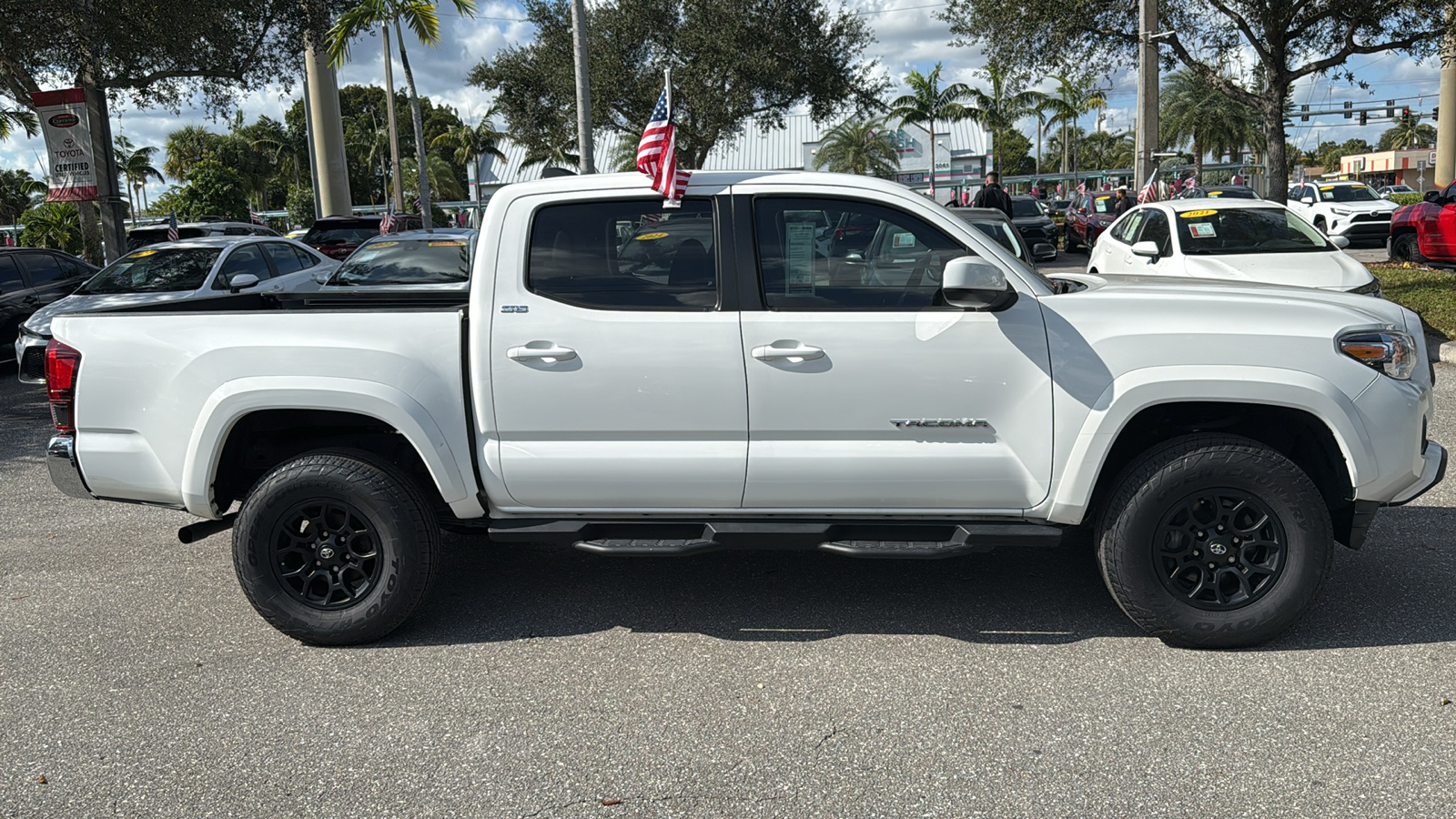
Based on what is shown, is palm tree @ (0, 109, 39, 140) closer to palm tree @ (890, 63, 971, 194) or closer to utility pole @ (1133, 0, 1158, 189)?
utility pole @ (1133, 0, 1158, 189)

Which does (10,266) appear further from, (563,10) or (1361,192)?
(1361,192)

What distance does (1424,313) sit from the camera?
12.4m

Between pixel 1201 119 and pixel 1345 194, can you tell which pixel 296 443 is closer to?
pixel 1345 194

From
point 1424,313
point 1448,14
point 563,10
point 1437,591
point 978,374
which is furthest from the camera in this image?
point 563,10

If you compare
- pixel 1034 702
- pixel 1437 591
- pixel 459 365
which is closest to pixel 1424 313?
pixel 1437 591

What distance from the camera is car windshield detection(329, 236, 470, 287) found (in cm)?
1109

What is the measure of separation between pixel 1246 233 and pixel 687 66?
57.9 ft

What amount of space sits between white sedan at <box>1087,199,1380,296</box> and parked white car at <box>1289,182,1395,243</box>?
14.2 m

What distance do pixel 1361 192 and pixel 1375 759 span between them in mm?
28423

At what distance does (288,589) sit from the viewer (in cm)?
436

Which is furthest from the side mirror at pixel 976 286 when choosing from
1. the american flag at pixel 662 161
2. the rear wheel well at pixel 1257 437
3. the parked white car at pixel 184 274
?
the parked white car at pixel 184 274

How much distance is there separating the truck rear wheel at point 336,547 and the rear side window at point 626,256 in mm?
Answer: 1025

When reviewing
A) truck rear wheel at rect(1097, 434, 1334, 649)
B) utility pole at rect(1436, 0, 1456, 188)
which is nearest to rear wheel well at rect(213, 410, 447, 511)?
truck rear wheel at rect(1097, 434, 1334, 649)

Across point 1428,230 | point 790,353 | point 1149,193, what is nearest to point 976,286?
point 790,353
